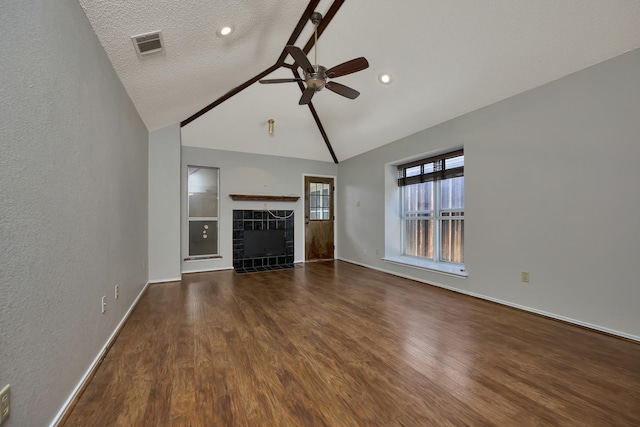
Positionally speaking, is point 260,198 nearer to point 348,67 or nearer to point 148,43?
point 348,67

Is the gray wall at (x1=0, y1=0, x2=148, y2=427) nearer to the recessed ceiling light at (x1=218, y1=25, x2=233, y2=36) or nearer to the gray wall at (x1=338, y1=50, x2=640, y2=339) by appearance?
the recessed ceiling light at (x1=218, y1=25, x2=233, y2=36)

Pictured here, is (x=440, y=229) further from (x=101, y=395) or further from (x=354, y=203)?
(x=101, y=395)

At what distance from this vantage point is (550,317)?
8.84ft

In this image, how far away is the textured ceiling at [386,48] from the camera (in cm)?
210

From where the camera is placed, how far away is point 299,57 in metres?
2.48

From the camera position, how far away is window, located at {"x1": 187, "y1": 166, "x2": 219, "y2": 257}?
16.6 feet

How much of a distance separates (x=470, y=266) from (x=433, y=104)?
88.5 inches

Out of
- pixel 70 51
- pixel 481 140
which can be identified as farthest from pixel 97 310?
pixel 481 140

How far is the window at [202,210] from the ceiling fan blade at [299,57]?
11.0ft

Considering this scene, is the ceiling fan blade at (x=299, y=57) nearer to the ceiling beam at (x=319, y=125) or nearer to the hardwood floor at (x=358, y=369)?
the ceiling beam at (x=319, y=125)

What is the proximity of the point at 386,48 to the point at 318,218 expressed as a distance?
12.8ft

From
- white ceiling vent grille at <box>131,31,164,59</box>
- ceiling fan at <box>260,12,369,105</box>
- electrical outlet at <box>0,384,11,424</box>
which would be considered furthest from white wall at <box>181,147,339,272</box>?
electrical outlet at <box>0,384,11,424</box>

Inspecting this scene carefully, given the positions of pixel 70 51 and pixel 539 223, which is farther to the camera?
pixel 539 223

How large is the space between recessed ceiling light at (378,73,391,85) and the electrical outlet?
4144 mm
